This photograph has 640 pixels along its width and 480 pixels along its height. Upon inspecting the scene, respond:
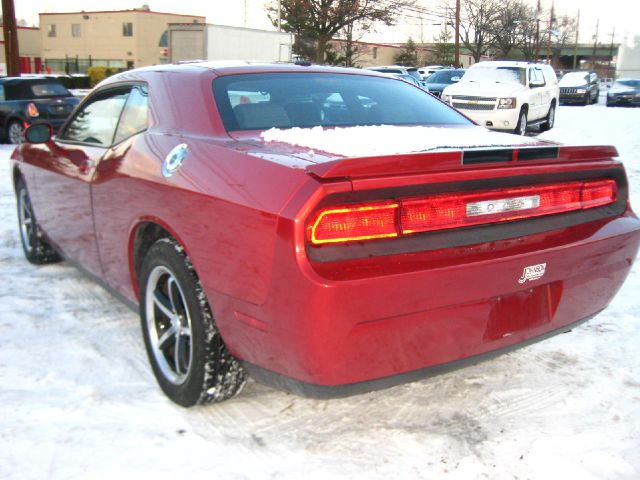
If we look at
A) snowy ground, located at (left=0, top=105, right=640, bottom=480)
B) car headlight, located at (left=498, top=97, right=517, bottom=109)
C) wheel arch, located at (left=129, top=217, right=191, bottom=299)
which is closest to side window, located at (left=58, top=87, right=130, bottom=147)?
wheel arch, located at (left=129, top=217, right=191, bottom=299)

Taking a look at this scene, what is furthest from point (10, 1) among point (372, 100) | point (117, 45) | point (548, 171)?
point (117, 45)

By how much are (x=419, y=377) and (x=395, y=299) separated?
40 cm

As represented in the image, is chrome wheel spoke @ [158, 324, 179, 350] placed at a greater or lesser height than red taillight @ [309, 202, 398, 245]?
lesser

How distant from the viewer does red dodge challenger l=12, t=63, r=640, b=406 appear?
2.22 m

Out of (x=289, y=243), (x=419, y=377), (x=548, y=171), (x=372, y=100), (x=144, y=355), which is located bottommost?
(x=144, y=355)

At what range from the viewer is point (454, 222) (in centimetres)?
244

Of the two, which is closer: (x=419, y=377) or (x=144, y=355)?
(x=419, y=377)

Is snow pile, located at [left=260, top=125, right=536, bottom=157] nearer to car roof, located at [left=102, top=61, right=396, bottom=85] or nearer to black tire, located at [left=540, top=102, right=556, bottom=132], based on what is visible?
car roof, located at [left=102, top=61, right=396, bottom=85]

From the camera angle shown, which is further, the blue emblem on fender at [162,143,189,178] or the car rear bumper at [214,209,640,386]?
the blue emblem on fender at [162,143,189,178]

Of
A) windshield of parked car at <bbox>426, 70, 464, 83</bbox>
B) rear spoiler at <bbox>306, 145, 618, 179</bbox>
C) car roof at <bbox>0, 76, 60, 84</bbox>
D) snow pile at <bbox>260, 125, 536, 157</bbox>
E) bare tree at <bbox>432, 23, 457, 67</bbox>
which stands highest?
Result: bare tree at <bbox>432, 23, 457, 67</bbox>

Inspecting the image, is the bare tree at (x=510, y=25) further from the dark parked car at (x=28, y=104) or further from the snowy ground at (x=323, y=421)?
the snowy ground at (x=323, y=421)

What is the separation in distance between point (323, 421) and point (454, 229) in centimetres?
102

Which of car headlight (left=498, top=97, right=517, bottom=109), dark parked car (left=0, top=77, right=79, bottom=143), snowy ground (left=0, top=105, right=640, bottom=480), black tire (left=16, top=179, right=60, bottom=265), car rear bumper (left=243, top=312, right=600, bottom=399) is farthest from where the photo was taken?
car headlight (left=498, top=97, right=517, bottom=109)

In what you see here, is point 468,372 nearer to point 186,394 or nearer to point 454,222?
point 454,222
